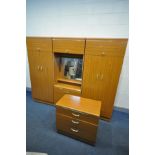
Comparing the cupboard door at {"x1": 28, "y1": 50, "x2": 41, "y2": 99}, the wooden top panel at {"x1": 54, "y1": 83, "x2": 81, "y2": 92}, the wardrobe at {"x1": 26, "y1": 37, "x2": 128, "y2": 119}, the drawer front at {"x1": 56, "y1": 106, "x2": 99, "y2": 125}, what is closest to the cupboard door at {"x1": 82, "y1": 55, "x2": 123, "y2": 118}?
the wardrobe at {"x1": 26, "y1": 37, "x2": 128, "y2": 119}

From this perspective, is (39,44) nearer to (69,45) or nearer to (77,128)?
(69,45)

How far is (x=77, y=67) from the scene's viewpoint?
8.38ft

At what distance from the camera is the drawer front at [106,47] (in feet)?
6.11

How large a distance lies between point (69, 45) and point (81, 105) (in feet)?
3.95

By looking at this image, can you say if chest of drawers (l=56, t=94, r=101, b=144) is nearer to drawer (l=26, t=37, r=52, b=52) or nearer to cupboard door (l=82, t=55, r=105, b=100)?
cupboard door (l=82, t=55, r=105, b=100)

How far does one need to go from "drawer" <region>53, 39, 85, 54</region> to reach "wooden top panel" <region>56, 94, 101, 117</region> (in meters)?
0.94

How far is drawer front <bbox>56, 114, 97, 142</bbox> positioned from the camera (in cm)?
165

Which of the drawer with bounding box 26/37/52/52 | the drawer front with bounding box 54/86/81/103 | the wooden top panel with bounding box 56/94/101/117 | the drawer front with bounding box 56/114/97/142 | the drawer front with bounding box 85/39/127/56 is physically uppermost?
the drawer with bounding box 26/37/52/52

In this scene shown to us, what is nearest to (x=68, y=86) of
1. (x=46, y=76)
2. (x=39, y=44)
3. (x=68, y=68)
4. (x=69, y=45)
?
(x=68, y=68)

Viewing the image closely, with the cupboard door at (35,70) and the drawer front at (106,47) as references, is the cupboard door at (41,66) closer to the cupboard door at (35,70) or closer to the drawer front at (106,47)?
the cupboard door at (35,70)

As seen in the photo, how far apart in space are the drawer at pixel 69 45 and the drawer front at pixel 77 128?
1.26 metres

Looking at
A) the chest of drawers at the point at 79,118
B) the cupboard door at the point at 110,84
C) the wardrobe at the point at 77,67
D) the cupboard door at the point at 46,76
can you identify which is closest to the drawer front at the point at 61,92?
the wardrobe at the point at 77,67

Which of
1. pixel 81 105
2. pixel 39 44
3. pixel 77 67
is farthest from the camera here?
pixel 77 67
